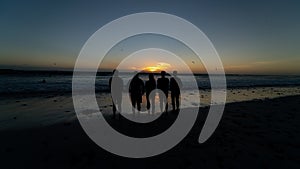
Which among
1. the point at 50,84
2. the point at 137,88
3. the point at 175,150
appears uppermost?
the point at 137,88

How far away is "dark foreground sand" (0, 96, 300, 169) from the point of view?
5.14 metres

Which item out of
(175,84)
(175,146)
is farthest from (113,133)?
(175,84)

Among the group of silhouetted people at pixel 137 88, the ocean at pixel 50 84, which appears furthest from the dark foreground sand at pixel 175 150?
the ocean at pixel 50 84

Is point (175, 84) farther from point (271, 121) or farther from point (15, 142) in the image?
point (15, 142)

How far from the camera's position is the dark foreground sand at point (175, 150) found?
16.9 feet

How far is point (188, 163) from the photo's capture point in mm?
5180

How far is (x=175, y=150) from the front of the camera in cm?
600

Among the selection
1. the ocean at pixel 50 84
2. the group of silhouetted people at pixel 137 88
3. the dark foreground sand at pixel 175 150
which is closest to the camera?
the dark foreground sand at pixel 175 150

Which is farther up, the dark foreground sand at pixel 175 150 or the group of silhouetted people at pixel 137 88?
the group of silhouetted people at pixel 137 88

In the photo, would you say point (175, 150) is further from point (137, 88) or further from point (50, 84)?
point (50, 84)

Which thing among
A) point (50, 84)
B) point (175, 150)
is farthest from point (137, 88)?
point (50, 84)

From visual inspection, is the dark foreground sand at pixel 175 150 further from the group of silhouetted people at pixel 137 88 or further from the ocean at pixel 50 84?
the ocean at pixel 50 84

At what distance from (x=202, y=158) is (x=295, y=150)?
3103 millimetres

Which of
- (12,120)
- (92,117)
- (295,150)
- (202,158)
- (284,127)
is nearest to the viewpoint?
(202,158)
